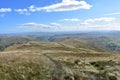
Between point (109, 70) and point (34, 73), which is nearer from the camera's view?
point (34, 73)

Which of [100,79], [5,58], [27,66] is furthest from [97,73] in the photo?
[5,58]

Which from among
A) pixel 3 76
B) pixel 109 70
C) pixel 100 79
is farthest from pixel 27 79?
pixel 109 70

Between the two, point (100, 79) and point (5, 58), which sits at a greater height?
point (5, 58)

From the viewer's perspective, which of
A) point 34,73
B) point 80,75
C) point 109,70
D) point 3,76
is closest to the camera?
point 3,76

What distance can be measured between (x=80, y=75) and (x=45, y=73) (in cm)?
652

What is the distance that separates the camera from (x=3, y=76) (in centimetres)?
3500

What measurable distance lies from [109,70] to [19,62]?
17289mm

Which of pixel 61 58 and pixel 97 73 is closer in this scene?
pixel 97 73

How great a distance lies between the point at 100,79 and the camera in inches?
1602

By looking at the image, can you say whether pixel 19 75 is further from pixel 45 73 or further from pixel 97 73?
pixel 97 73

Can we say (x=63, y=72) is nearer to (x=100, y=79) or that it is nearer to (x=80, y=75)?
(x=80, y=75)

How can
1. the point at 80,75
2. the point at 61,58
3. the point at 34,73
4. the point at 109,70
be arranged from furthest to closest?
1. the point at 61,58
2. the point at 109,70
3. the point at 80,75
4. the point at 34,73

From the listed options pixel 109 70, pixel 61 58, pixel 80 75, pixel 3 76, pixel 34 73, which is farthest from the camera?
pixel 61 58

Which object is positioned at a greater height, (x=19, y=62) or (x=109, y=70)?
Answer: (x=19, y=62)
